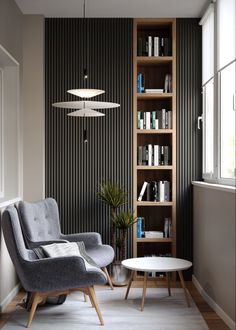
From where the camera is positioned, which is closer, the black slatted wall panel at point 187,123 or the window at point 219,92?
the window at point 219,92

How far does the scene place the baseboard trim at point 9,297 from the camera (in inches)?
171

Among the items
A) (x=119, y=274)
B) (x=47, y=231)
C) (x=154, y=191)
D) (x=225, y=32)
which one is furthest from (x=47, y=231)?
(x=225, y=32)

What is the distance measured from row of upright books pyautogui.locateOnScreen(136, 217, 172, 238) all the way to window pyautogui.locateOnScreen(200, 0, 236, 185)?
64 cm

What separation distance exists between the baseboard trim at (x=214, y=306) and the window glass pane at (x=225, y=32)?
2.02 meters

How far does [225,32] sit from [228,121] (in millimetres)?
767

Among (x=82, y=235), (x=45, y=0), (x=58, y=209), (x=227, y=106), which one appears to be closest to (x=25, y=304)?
(x=82, y=235)

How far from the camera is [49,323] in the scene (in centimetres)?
404

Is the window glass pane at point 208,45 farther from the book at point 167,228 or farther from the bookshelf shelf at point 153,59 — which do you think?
the book at point 167,228

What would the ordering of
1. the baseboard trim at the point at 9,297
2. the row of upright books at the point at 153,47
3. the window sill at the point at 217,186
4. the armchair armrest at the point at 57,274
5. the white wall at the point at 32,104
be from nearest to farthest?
the window sill at the point at 217,186 < the armchair armrest at the point at 57,274 < the baseboard trim at the point at 9,297 < the white wall at the point at 32,104 < the row of upright books at the point at 153,47

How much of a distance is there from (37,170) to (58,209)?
0.49 meters

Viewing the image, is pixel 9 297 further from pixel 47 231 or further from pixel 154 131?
pixel 154 131

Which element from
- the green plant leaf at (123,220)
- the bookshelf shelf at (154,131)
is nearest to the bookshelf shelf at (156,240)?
the green plant leaf at (123,220)

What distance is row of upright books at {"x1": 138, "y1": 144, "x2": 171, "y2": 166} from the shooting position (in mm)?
5547

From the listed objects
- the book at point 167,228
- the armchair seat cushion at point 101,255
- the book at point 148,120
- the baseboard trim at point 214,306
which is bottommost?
the baseboard trim at point 214,306
